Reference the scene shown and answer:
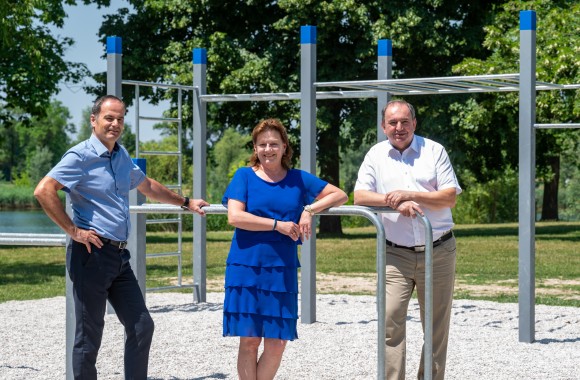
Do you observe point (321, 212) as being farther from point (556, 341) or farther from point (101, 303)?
point (556, 341)

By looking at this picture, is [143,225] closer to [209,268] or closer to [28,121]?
[209,268]

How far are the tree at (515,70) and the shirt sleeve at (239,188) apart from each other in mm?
17807

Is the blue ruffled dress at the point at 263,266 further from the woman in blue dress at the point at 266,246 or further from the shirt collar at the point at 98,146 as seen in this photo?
the shirt collar at the point at 98,146

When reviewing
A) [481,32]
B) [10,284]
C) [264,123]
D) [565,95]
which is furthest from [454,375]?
[481,32]

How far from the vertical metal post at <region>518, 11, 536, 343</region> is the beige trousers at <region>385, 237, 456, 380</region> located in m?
3.46

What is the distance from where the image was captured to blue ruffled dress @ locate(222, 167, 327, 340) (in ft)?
16.4

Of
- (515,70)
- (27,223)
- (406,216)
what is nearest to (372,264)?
(515,70)

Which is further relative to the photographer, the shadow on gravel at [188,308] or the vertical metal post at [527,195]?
the shadow on gravel at [188,308]

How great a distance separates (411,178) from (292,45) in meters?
21.4

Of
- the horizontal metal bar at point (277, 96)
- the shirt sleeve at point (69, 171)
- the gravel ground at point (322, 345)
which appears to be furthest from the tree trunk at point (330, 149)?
the shirt sleeve at point (69, 171)

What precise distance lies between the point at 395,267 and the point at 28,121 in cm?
2376

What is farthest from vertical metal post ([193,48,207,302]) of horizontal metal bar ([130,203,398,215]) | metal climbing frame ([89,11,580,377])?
horizontal metal bar ([130,203,398,215])

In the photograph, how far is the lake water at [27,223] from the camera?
3938cm

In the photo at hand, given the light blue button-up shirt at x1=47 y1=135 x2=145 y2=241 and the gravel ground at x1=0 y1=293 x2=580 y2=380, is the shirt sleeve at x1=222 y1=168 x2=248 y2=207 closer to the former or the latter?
the light blue button-up shirt at x1=47 y1=135 x2=145 y2=241
